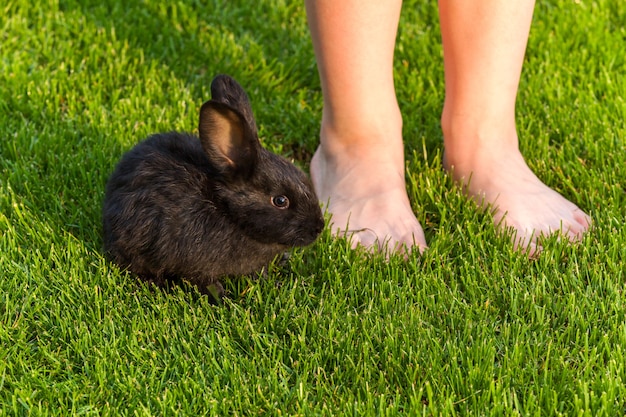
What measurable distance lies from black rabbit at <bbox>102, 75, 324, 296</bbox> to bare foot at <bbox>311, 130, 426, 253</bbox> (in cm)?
41

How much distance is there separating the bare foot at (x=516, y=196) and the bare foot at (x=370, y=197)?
0.28m

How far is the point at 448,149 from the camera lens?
362 centimetres

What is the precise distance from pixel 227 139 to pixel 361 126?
81cm

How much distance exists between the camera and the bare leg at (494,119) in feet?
10.8

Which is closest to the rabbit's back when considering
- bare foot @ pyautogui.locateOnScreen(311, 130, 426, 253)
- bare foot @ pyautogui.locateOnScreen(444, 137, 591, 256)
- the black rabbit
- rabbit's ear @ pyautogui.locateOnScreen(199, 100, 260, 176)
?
the black rabbit

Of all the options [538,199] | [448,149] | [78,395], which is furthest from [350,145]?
[78,395]

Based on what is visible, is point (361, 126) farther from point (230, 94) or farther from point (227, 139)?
point (227, 139)

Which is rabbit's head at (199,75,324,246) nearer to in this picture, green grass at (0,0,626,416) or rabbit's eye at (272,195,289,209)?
rabbit's eye at (272,195,289,209)

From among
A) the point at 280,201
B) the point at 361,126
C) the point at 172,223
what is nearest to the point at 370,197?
the point at 361,126

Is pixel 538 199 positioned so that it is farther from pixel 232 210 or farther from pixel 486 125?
pixel 232 210

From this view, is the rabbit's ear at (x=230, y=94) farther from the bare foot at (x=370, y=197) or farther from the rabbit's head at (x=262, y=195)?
the bare foot at (x=370, y=197)

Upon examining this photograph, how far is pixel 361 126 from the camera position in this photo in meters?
3.41

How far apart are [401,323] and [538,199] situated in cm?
92

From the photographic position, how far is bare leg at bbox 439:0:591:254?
3.30 metres
